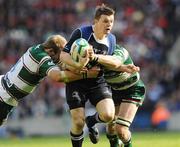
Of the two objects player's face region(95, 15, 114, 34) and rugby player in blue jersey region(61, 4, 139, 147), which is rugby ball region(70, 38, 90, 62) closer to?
rugby player in blue jersey region(61, 4, 139, 147)

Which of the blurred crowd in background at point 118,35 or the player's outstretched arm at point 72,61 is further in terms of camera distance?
the blurred crowd in background at point 118,35

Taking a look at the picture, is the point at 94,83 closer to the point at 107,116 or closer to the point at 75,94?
the point at 75,94

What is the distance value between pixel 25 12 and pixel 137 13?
14.2ft

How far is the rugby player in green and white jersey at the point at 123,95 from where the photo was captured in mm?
12625

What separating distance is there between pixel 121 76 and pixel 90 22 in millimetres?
15509

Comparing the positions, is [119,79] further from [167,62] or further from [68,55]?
[167,62]

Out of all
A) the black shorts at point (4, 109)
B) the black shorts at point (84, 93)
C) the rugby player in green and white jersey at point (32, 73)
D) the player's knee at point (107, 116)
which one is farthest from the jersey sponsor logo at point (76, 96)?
the black shorts at point (4, 109)

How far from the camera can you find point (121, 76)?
12.8m

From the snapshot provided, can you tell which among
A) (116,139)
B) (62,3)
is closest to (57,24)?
(62,3)

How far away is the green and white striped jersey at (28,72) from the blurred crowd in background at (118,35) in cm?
1181

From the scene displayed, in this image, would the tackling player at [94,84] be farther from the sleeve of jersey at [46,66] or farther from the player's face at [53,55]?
the player's face at [53,55]

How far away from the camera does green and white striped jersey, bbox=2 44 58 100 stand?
12281mm

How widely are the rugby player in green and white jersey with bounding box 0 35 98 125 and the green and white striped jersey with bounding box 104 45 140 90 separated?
20.5 inches

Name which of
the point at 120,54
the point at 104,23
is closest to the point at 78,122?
the point at 120,54
